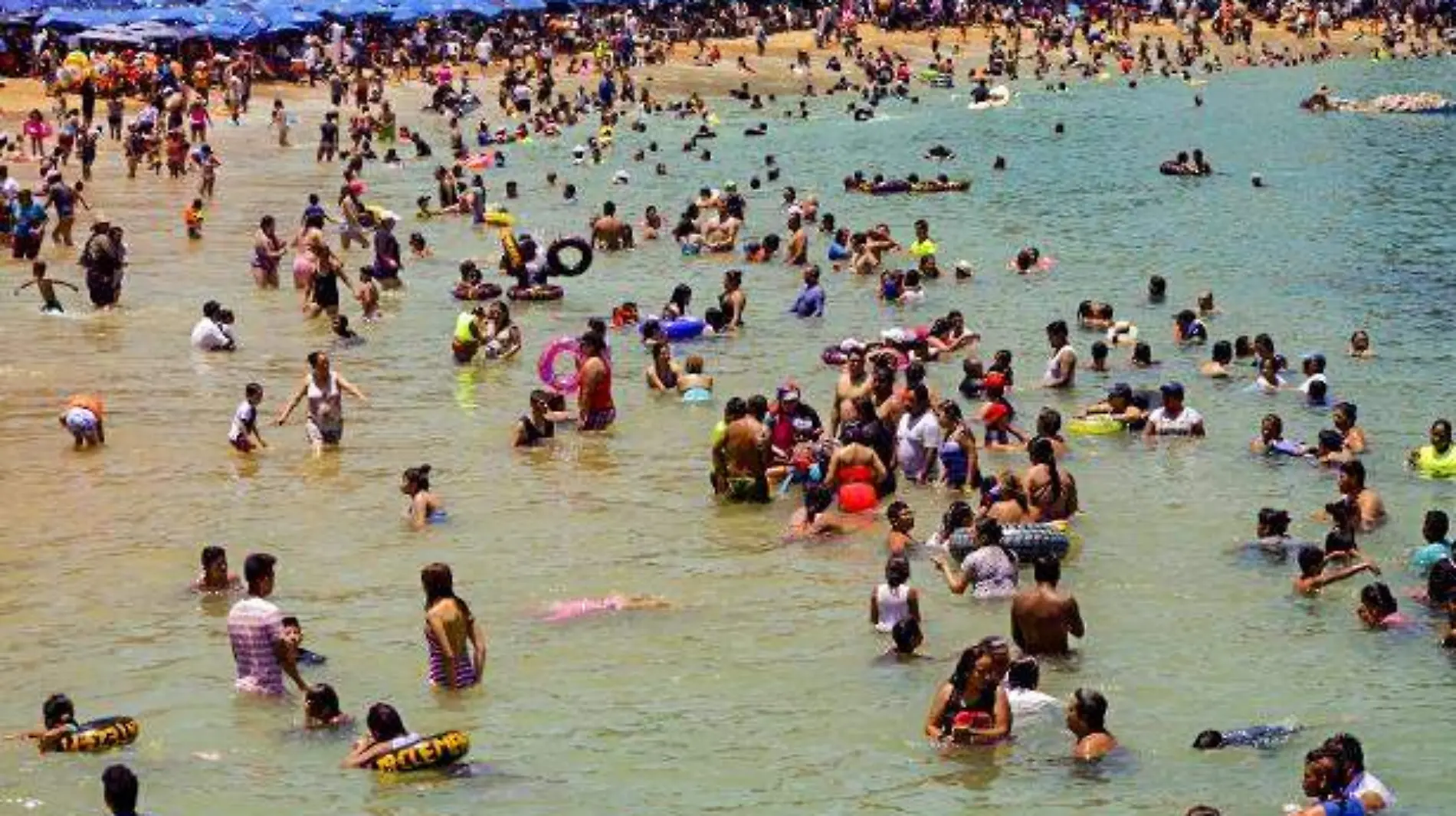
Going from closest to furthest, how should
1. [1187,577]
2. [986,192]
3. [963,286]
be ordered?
[1187,577], [963,286], [986,192]

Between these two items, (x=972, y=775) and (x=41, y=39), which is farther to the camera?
(x=41, y=39)

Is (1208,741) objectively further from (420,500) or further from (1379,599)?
(420,500)

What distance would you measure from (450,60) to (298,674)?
55.5 metres

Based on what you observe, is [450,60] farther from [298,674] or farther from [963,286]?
[298,674]

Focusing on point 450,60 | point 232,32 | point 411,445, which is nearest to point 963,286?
point 411,445

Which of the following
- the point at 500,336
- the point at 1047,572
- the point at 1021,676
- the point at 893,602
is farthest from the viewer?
the point at 500,336

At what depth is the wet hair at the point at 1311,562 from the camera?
18.8 meters

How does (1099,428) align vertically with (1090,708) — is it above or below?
below

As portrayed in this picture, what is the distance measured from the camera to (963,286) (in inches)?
1459

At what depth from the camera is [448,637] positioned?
16.2 m

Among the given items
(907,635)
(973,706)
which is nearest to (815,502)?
(907,635)

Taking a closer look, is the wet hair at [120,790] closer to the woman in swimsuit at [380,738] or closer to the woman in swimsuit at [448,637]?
the woman in swimsuit at [380,738]

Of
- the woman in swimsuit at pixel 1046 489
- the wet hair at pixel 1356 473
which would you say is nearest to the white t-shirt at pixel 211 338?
the woman in swimsuit at pixel 1046 489

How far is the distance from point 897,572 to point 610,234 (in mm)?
23837
